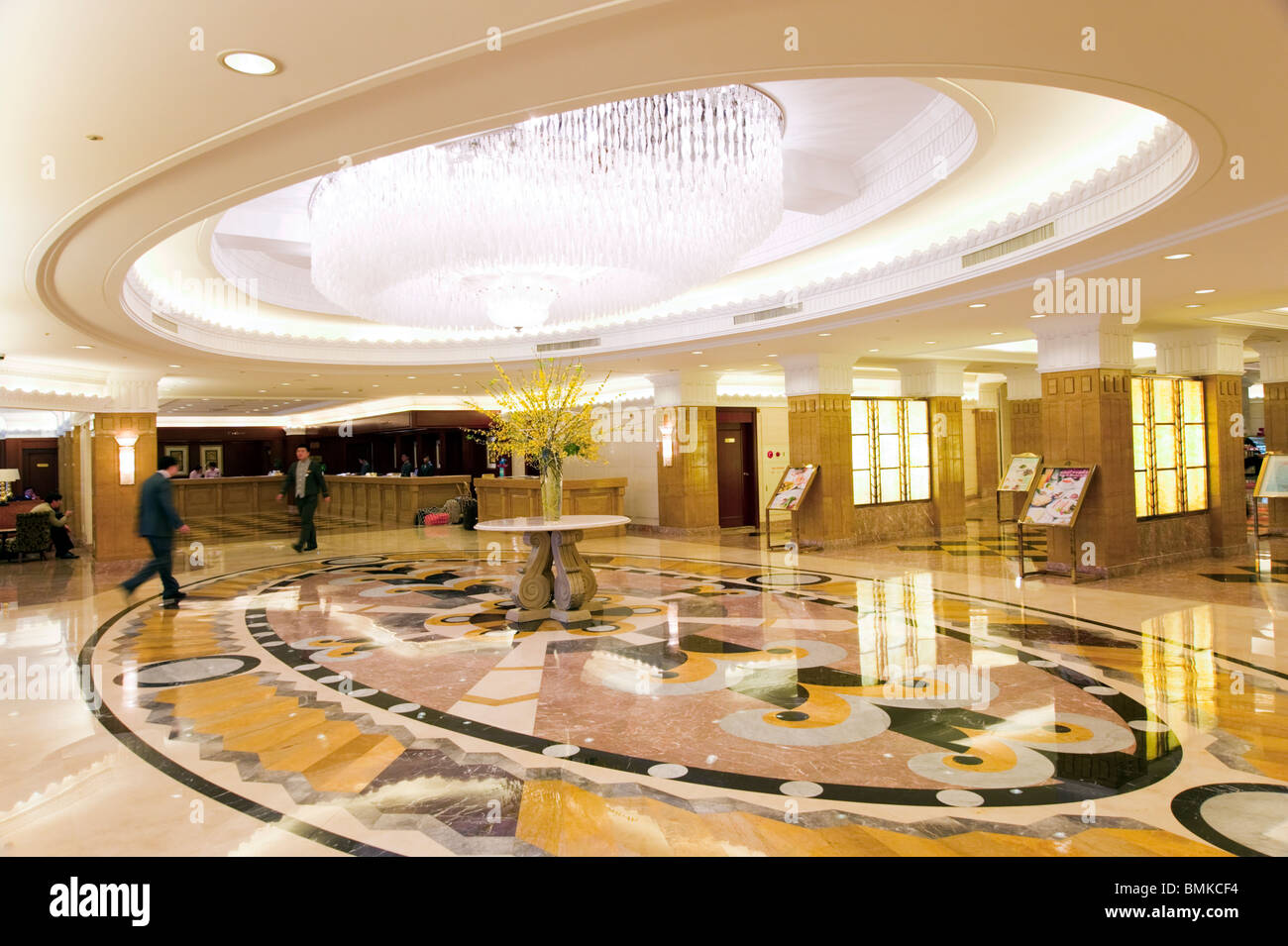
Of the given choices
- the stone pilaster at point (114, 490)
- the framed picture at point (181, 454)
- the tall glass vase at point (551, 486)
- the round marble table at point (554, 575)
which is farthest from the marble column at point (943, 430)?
the framed picture at point (181, 454)

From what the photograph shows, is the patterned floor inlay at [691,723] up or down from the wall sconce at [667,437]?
down

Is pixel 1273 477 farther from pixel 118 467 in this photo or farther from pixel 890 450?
pixel 118 467

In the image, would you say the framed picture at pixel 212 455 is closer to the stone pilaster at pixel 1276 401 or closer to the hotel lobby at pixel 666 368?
the hotel lobby at pixel 666 368

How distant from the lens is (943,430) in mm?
14711

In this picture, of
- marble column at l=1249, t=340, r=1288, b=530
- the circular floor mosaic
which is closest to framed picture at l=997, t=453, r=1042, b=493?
marble column at l=1249, t=340, r=1288, b=530

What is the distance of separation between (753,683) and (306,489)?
1024cm

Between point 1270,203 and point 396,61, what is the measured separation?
562 cm

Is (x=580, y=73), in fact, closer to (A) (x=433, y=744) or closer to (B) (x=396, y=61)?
(B) (x=396, y=61)

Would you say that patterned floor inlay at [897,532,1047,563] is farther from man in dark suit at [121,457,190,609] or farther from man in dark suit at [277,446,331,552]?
man in dark suit at [121,457,190,609]

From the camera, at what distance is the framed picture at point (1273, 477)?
11625 mm

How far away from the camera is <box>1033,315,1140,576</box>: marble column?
9.30 metres

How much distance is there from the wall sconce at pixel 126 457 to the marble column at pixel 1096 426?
531 inches

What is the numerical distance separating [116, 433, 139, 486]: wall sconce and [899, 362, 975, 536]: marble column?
13.2 m

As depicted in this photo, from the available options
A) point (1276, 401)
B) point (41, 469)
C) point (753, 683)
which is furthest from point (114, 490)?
point (1276, 401)
